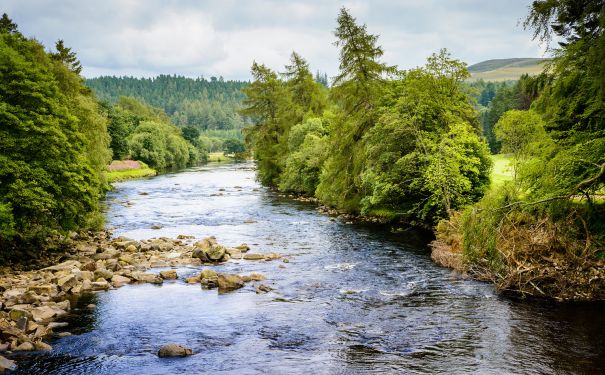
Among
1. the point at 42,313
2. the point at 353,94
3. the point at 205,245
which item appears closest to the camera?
the point at 42,313

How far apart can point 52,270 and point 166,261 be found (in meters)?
5.94

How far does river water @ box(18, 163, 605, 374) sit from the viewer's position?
50.1 ft

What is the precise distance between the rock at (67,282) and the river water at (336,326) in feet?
4.70

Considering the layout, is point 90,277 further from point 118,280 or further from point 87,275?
point 118,280

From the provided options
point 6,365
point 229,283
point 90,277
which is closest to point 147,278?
point 90,277

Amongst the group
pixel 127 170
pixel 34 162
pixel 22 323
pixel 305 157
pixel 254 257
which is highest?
pixel 34 162

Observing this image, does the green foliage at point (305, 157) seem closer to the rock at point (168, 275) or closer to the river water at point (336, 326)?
the river water at point (336, 326)

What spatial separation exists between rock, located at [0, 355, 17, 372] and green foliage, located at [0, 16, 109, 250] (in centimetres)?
932

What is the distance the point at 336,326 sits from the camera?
726 inches

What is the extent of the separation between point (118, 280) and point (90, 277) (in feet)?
4.40

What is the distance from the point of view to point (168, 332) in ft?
60.7

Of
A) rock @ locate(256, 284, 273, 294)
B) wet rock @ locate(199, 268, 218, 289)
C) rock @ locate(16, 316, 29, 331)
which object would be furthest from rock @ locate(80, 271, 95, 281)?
rock @ locate(256, 284, 273, 294)

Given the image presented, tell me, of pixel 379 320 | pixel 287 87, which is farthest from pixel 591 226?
pixel 287 87

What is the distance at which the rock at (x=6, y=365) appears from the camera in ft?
49.3
